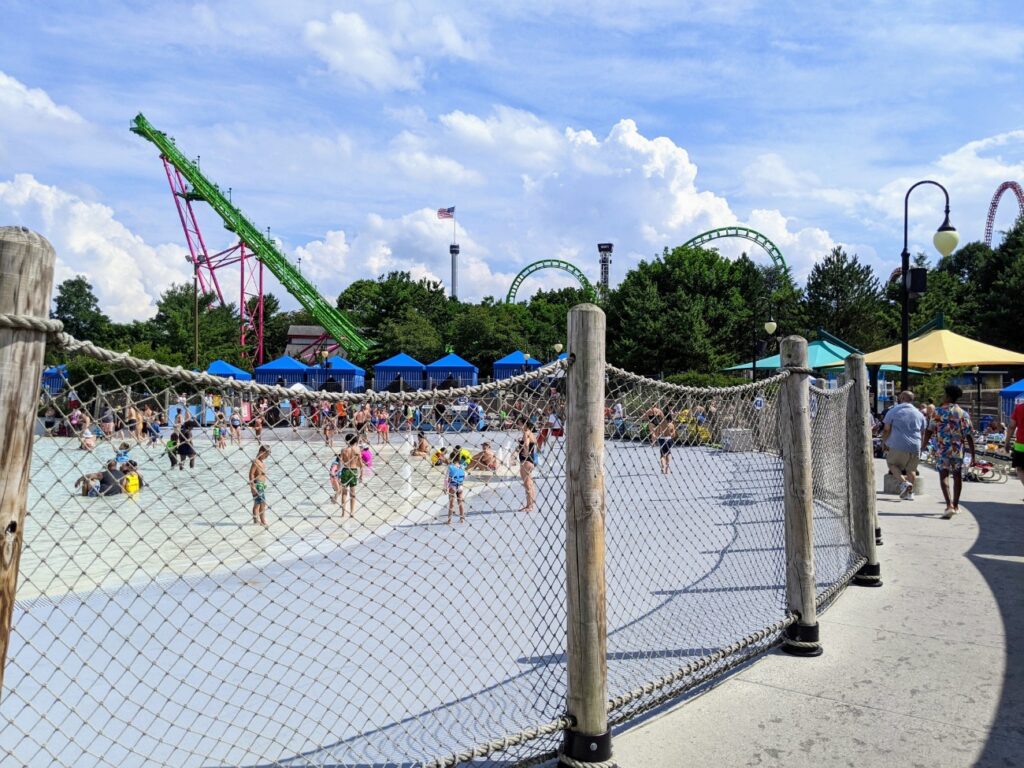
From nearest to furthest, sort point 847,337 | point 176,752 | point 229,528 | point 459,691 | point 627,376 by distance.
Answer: point 627,376 < point 176,752 < point 459,691 < point 229,528 < point 847,337

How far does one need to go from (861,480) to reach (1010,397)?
61.7ft

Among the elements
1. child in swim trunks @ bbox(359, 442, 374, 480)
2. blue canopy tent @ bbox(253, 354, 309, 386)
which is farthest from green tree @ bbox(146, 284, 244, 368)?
child in swim trunks @ bbox(359, 442, 374, 480)

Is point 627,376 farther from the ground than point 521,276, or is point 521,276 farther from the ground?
point 521,276

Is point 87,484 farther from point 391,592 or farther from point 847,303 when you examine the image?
point 847,303

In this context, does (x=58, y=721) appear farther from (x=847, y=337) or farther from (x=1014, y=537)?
(x=847, y=337)

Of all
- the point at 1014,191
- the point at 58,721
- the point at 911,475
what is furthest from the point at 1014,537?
the point at 1014,191

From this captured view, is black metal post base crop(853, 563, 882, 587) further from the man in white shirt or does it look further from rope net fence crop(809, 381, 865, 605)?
the man in white shirt

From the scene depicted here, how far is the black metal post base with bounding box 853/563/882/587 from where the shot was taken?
6297 mm

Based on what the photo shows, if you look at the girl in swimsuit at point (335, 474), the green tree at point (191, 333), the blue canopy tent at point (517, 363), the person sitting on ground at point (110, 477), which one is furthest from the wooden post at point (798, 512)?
the green tree at point (191, 333)

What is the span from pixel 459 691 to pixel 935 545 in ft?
19.4

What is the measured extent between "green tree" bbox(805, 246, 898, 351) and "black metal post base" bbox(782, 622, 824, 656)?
44.8 meters

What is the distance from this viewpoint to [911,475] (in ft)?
37.4

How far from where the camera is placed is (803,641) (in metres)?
4.67

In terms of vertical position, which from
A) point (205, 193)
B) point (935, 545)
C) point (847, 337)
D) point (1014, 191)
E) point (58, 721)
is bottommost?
point (58, 721)
